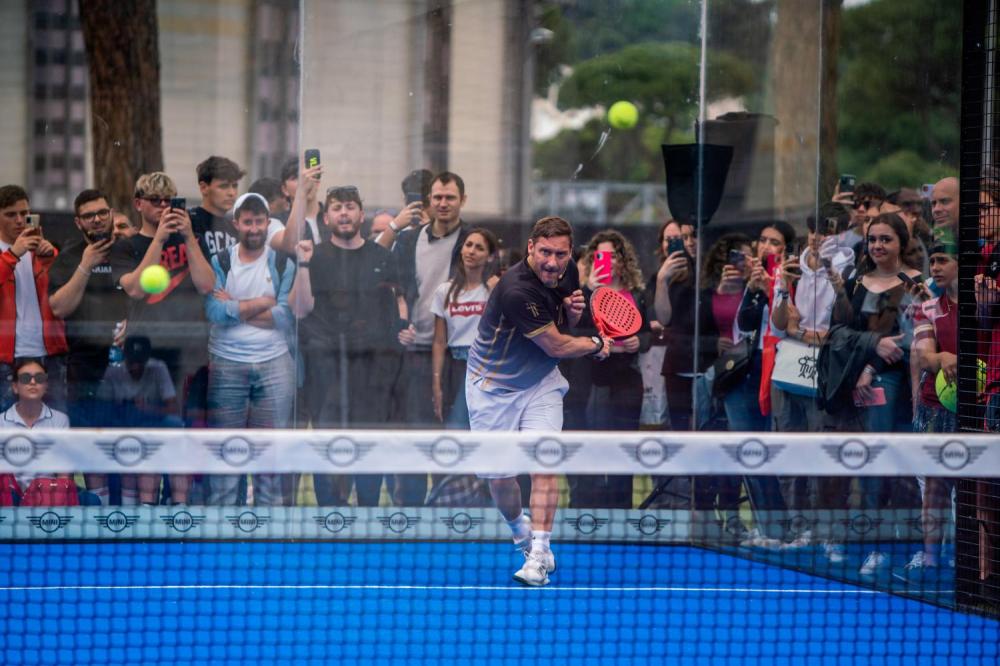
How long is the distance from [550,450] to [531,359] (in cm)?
238

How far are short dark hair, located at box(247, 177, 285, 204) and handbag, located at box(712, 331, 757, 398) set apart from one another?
2.75 meters

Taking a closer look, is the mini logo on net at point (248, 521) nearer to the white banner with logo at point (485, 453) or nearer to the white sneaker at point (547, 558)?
the white sneaker at point (547, 558)

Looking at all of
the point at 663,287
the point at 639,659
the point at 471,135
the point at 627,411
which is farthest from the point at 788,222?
the point at 639,659

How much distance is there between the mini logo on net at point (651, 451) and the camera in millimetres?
3814

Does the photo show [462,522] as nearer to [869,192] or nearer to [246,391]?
[246,391]

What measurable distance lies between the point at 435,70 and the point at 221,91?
1258 mm

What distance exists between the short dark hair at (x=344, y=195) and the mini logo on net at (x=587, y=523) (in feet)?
7.24

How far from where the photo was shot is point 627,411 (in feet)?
25.2

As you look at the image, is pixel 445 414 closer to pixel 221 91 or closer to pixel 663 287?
pixel 663 287

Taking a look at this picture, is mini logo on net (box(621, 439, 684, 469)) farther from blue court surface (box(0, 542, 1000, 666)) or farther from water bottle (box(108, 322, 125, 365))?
water bottle (box(108, 322, 125, 365))

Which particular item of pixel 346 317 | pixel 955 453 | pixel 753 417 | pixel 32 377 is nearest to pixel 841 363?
pixel 753 417

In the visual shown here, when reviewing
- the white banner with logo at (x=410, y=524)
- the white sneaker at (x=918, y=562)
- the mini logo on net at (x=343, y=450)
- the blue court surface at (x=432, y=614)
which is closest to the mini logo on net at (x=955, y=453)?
the blue court surface at (x=432, y=614)

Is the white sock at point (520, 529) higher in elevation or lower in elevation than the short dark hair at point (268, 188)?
lower

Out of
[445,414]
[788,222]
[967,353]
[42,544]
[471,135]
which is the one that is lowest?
[42,544]
